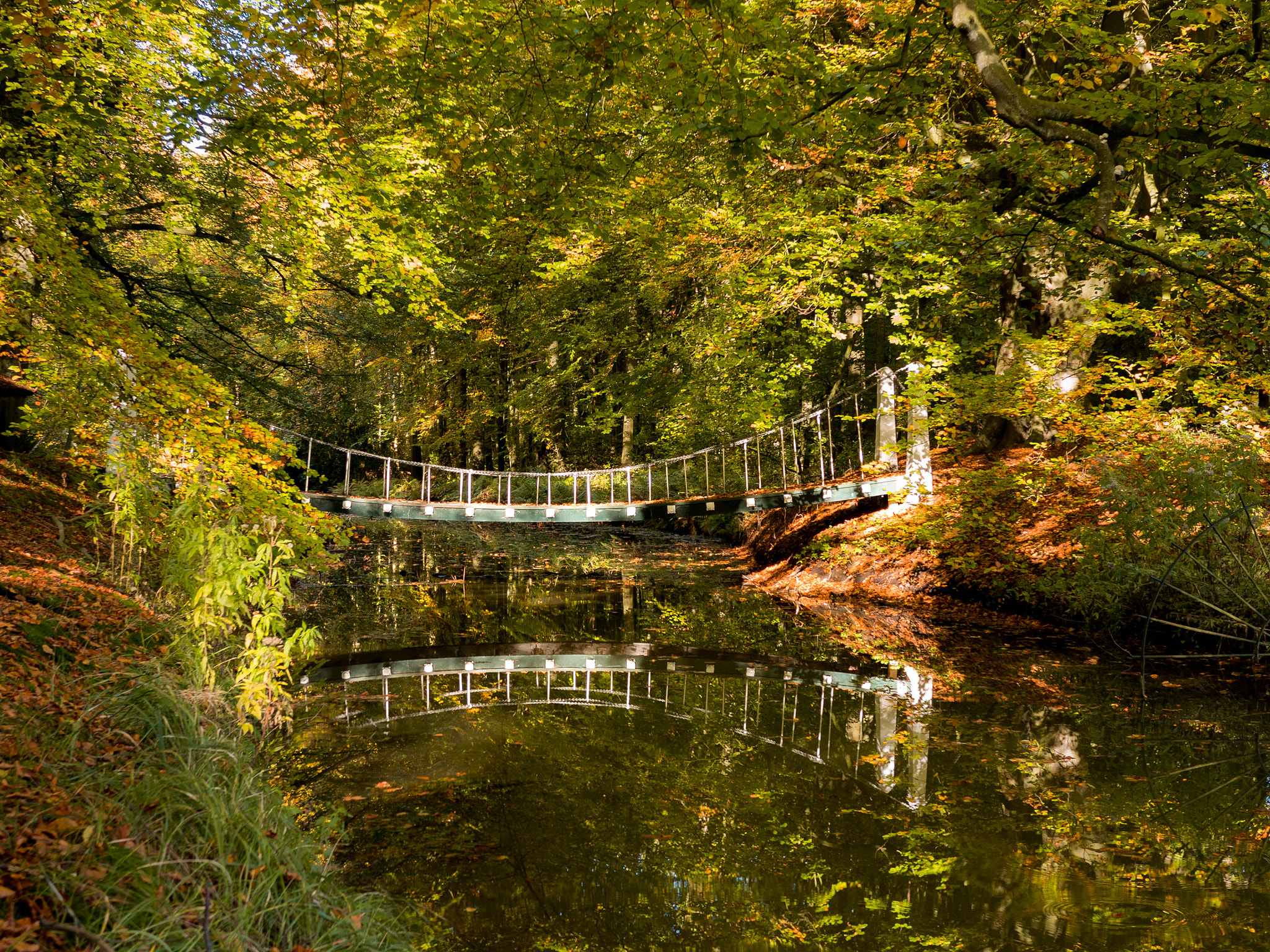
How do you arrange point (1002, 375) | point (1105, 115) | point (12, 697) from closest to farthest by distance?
point (12, 697)
point (1105, 115)
point (1002, 375)

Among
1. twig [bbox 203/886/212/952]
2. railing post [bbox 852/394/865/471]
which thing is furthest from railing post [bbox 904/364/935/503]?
twig [bbox 203/886/212/952]

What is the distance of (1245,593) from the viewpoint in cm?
569

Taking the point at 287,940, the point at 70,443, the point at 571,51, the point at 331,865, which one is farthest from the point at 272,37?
the point at 70,443

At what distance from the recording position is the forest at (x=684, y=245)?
4484 mm

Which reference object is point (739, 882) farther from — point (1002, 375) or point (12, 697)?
point (1002, 375)

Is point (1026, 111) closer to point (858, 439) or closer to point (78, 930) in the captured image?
point (78, 930)

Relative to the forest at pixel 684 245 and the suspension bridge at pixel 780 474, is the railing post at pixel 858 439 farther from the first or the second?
the forest at pixel 684 245

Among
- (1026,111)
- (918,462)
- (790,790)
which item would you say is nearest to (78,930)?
(790,790)

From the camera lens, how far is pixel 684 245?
9102 millimetres

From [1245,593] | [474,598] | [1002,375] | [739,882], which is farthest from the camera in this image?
[474,598]

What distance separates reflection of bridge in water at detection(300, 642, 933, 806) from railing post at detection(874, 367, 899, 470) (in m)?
3.12

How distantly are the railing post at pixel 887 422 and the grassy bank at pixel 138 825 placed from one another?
6631mm

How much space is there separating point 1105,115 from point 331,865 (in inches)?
204

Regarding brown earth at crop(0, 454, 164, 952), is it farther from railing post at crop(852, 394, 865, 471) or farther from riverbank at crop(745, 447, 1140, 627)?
railing post at crop(852, 394, 865, 471)
